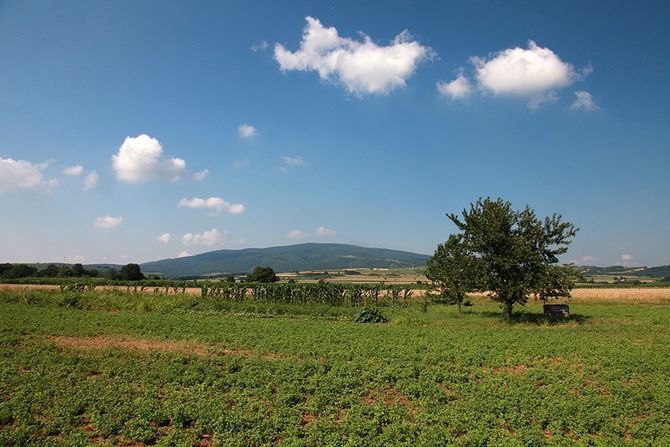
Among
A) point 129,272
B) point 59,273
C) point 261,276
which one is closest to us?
point 261,276

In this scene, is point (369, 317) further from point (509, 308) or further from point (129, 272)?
point (129, 272)

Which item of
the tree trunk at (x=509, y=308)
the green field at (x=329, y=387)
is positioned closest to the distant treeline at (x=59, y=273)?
the green field at (x=329, y=387)

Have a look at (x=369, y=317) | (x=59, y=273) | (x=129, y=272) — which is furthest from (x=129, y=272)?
(x=369, y=317)

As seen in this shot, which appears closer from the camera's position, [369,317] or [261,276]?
[369,317]

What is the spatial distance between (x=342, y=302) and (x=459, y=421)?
4274 centimetres

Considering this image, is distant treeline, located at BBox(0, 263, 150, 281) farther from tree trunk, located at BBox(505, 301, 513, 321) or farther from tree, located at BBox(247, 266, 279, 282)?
tree trunk, located at BBox(505, 301, 513, 321)

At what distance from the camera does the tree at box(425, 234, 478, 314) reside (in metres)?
35.7

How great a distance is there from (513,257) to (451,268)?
367 inches

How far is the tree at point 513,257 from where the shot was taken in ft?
107

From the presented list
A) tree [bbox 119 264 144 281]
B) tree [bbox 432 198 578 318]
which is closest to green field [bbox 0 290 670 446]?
tree [bbox 432 198 578 318]

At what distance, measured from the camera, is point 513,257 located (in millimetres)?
32969

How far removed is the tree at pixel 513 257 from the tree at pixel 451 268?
0.72 metres

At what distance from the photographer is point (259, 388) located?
14.0 m

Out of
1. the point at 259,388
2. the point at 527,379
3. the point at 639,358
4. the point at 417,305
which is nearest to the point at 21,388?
the point at 259,388
